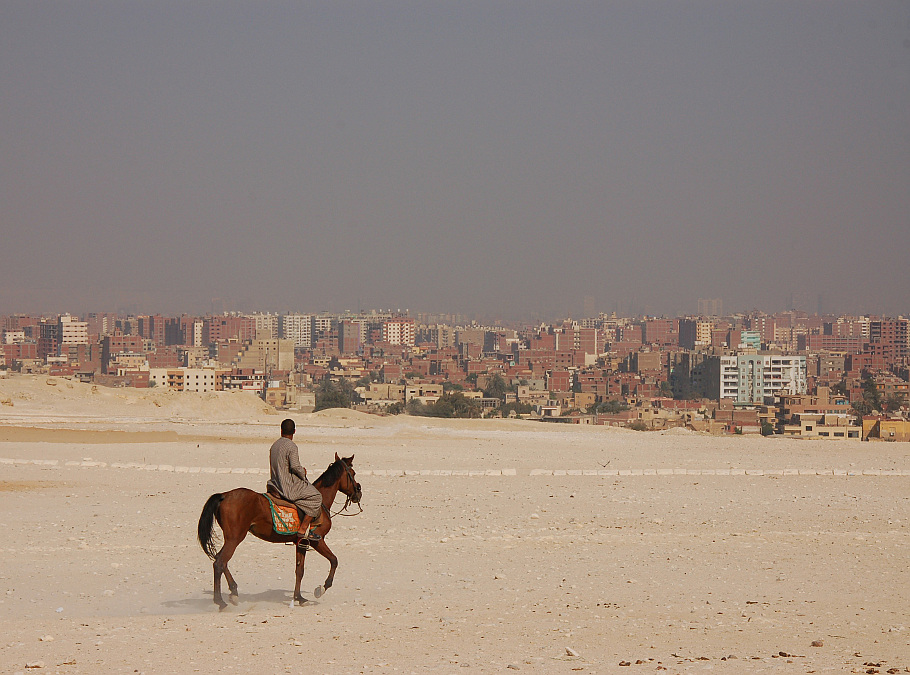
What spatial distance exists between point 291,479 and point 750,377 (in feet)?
357

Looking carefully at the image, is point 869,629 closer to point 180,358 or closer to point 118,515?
point 118,515

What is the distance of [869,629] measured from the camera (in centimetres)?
940

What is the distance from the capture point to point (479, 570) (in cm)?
1254

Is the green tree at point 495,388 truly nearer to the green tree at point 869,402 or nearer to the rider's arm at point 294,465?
the green tree at point 869,402

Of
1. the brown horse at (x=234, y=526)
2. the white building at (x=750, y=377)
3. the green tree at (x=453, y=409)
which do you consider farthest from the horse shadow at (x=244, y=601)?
the white building at (x=750, y=377)

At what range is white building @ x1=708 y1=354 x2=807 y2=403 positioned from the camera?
11394 centimetres

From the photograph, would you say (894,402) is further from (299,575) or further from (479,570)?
(299,575)

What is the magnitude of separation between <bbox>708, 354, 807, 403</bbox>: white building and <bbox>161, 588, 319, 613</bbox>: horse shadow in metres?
106

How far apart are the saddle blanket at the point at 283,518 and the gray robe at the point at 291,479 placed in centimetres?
10

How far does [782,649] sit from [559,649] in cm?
176

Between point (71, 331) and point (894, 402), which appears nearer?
point (894, 402)

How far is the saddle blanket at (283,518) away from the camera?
10227mm

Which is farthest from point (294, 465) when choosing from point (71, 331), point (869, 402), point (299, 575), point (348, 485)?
point (71, 331)

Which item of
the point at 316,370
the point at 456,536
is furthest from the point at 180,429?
the point at 316,370
